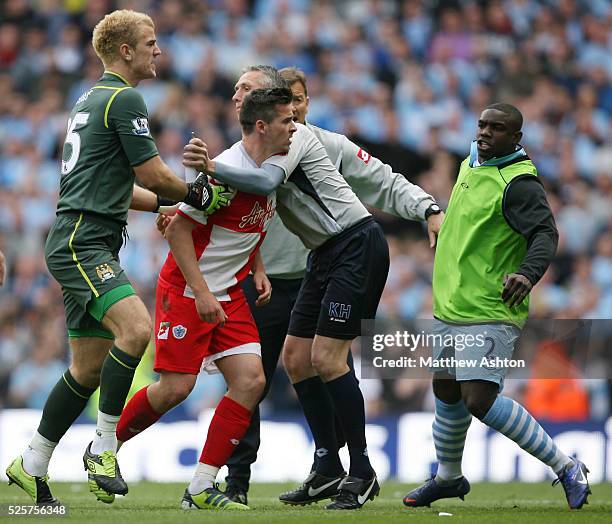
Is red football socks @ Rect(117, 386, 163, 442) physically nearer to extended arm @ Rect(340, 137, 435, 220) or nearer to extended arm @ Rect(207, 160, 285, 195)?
extended arm @ Rect(207, 160, 285, 195)

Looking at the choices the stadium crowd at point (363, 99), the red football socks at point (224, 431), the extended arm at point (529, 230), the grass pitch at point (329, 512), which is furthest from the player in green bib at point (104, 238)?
the stadium crowd at point (363, 99)

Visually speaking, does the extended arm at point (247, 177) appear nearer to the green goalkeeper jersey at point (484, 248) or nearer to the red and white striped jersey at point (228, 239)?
the red and white striped jersey at point (228, 239)

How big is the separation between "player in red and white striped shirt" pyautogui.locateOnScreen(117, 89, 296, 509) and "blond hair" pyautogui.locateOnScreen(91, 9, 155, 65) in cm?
71

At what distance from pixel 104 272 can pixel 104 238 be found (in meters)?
0.22

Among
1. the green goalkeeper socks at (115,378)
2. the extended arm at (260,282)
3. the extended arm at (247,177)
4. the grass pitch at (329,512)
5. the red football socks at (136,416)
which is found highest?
the extended arm at (247,177)

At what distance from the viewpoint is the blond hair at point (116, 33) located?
21.3ft

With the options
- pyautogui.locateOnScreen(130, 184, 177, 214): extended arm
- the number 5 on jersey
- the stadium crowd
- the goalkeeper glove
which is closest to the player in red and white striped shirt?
the goalkeeper glove

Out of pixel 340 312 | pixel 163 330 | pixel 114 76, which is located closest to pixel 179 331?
pixel 163 330

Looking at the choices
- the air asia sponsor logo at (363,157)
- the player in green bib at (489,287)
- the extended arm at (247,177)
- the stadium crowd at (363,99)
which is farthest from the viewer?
the stadium crowd at (363,99)

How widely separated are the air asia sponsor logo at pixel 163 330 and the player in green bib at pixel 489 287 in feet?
4.86

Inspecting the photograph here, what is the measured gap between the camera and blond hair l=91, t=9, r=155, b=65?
6.48 m

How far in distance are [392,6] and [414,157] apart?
3157 mm

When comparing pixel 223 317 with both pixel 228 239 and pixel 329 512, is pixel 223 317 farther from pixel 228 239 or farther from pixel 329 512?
pixel 329 512

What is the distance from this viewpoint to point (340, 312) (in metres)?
6.89
